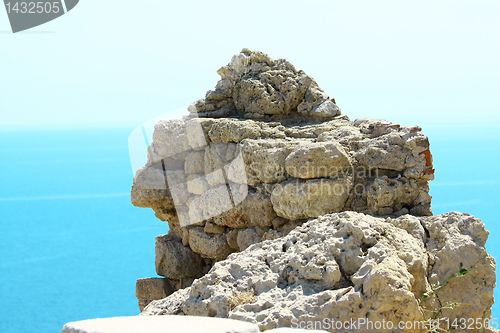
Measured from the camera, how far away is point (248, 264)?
3.62 m

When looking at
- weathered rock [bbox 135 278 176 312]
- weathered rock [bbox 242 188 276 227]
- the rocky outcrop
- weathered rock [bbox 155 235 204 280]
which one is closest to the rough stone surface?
the rocky outcrop

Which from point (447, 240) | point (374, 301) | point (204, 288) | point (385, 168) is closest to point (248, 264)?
point (204, 288)

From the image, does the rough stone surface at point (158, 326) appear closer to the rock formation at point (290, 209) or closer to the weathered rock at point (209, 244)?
the rock formation at point (290, 209)

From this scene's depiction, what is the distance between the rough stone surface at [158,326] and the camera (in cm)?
250

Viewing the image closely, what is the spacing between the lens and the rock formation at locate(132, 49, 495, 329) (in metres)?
3.30

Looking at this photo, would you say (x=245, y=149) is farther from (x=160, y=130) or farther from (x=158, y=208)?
(x=158, y=208)

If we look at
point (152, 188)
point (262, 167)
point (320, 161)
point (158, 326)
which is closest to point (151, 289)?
point (152, 188)

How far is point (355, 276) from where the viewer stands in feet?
10.5

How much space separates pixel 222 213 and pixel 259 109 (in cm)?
140

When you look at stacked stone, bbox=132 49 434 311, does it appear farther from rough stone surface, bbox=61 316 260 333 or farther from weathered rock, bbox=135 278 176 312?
rough stone surface, bbox=61 316 260 333

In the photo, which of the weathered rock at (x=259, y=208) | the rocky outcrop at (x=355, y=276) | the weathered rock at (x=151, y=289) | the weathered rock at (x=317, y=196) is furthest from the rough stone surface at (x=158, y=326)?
the weathered rock at (x=151, y=289)

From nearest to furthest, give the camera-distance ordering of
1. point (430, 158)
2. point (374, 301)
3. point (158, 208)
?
point (374, 301)
point (430, 158)
point (158, 208)

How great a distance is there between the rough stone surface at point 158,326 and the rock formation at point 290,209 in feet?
1.47

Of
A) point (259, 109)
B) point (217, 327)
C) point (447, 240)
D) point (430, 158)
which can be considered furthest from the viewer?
point (259, 109)
